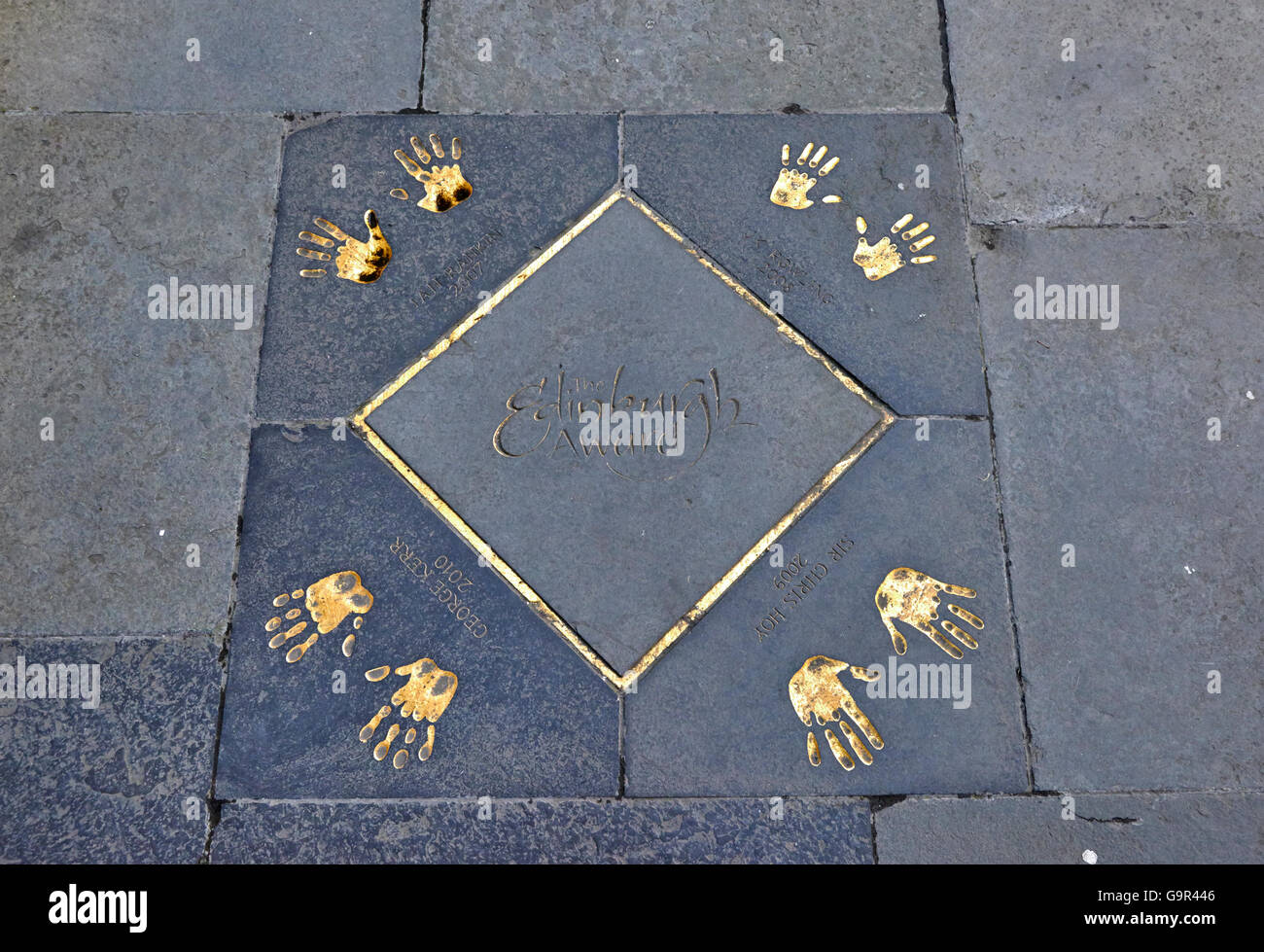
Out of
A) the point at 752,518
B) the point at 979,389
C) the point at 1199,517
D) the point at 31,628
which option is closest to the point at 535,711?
the point at 752,518

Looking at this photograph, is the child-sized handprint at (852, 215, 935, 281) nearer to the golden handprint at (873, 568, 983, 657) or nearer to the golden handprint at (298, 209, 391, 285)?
the golden handprint at (873, 568, 983, 657)

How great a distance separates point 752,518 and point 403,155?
1964 millimetres

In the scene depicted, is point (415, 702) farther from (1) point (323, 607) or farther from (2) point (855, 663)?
(2) point (855, 663)

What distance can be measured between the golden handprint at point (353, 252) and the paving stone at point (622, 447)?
1.56 feet

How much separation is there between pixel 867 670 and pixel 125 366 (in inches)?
113

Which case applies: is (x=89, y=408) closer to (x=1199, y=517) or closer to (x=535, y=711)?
(x=535, y=711)

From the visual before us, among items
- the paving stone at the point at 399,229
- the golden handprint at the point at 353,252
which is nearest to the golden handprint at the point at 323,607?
the paving stone at the point at 399,229

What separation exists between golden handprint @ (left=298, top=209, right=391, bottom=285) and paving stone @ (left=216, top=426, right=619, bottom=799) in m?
0.70

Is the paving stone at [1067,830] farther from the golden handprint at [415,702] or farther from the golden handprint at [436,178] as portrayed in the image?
the golden handprint at [436,178]

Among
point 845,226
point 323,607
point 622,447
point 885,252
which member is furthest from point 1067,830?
point 323,607

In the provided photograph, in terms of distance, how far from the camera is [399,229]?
3045 millimetres

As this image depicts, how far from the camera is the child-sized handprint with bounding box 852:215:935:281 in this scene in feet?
9.80

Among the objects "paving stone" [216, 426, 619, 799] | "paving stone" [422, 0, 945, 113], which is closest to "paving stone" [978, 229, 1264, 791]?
"paving stone" [422, 0, 945, 113]

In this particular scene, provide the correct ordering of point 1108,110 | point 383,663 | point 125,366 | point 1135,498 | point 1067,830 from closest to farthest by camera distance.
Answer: point 1067,830
point 383,663
point 1135,498
point 125,366
point 1108,110
